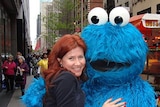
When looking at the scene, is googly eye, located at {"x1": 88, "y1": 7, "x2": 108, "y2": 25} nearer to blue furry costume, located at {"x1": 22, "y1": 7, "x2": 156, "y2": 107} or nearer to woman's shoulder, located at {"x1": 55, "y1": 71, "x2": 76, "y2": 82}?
blue furry costume, located at {"x1": 22, "y1": 7, "x2": 156, "y2": 107}

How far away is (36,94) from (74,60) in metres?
0.59

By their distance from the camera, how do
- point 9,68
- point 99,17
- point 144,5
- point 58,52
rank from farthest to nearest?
point 144,5 < point 9,68 < point 99,17 < point 58,52

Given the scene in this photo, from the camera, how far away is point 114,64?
288cm

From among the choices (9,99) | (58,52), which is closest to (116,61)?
(58,52)

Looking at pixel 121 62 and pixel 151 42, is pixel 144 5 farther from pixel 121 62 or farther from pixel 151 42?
pixel 121 62

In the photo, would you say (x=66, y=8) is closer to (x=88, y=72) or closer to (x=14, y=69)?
(x=14, y=69)

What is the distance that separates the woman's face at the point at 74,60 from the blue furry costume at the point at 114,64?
17.5 inches

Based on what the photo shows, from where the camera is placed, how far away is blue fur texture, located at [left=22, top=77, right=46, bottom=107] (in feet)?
8.96

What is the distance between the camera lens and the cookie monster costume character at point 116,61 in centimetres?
284

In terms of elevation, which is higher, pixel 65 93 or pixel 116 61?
pixel 116 61

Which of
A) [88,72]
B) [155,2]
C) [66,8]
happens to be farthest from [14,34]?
[88,72]

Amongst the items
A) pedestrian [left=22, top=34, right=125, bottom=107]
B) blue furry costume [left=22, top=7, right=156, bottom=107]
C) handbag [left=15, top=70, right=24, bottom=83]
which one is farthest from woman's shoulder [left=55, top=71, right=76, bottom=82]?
handbag [left=15, top=70, right=24, bottom=83]

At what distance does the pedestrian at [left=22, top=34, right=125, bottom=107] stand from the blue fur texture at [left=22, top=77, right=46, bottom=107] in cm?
36

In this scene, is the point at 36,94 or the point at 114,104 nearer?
the point at 114,104
